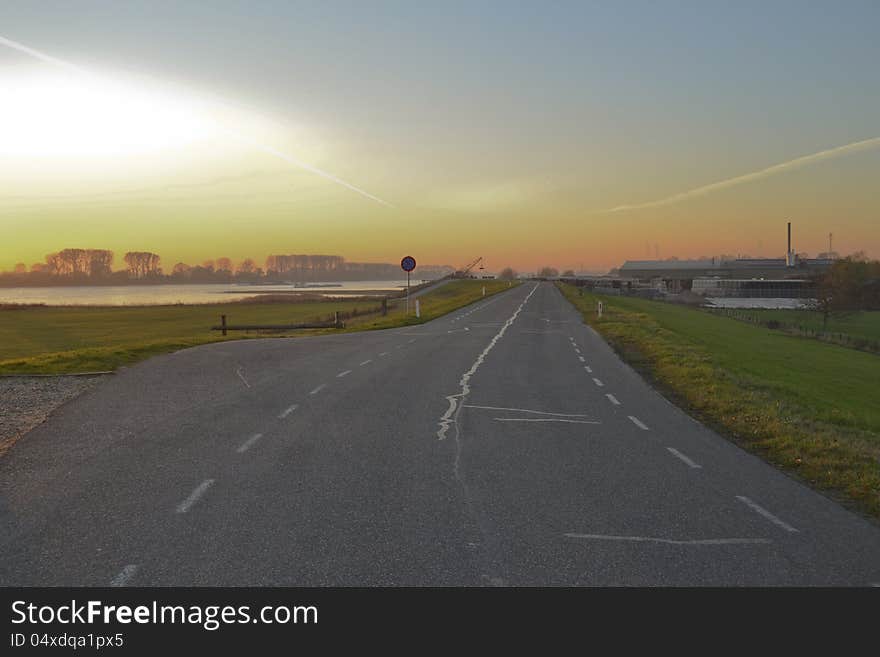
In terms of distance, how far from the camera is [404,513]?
6848mm

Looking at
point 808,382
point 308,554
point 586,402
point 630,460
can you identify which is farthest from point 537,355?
point 308,554

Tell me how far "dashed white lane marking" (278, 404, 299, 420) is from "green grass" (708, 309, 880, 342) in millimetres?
60475

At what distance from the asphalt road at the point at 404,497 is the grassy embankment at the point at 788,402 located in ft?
2.30

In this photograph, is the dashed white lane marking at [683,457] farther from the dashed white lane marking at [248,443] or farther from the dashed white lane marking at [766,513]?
the dashed white lane marking at [248,443]

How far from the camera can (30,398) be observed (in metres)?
14.3

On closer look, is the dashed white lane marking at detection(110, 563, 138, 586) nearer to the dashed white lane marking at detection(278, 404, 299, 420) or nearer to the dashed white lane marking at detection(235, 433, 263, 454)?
the dashed white lane marking at detection(235, 433, 263, 454)

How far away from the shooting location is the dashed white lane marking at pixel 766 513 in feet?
21.7

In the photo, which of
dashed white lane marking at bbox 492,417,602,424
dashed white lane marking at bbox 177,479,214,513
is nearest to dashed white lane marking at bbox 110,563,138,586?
dashed white lane marking at bbox 177,479,214,513

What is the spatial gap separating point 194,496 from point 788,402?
13.4 m

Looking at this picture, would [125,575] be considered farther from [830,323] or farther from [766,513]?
[830,323]

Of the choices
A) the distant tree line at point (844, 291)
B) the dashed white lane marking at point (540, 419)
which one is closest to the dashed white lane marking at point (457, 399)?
the dashed white lane marking at point (540, 419)

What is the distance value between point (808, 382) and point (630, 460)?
1937 cm

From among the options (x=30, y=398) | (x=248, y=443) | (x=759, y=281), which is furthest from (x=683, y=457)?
(x=759, y=281)
